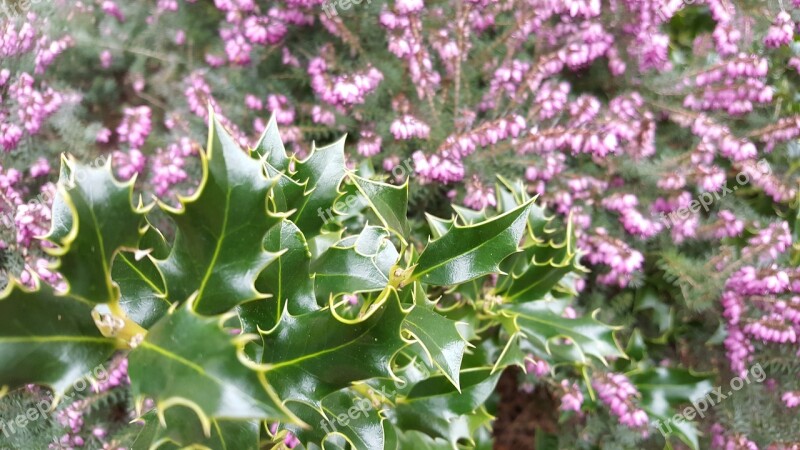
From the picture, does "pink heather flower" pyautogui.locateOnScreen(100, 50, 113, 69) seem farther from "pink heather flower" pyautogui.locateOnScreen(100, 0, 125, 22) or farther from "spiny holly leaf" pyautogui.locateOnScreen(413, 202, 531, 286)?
"spiny holly leaf" pyautogui.locateOnScreen(413, 202, 531, 286)

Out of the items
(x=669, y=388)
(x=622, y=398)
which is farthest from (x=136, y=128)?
(x=669, y=388)

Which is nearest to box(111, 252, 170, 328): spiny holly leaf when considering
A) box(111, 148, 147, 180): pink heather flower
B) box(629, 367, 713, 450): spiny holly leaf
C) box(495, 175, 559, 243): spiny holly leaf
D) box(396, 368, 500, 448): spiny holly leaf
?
box(396, 368, 500, 448): spiny holly leaf

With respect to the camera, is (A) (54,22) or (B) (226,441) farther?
(A) (54,22)

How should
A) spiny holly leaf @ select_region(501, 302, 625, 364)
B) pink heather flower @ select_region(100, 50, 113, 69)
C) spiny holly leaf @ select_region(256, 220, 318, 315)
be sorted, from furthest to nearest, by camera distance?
pink heather flower @ select_region(100, 50, 113, 69) → spiny holly leaf @ select_region(501, 302, 625, 364) → spiny holly leaf @ select_region(256, 220, 318, 315)

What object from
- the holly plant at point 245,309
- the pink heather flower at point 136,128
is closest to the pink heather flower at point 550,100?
the holly plant at point 245,309

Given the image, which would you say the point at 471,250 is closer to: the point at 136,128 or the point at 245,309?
the point at 245,309

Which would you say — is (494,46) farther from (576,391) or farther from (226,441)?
(226,441)

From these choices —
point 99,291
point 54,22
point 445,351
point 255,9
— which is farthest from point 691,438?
point 54,22
